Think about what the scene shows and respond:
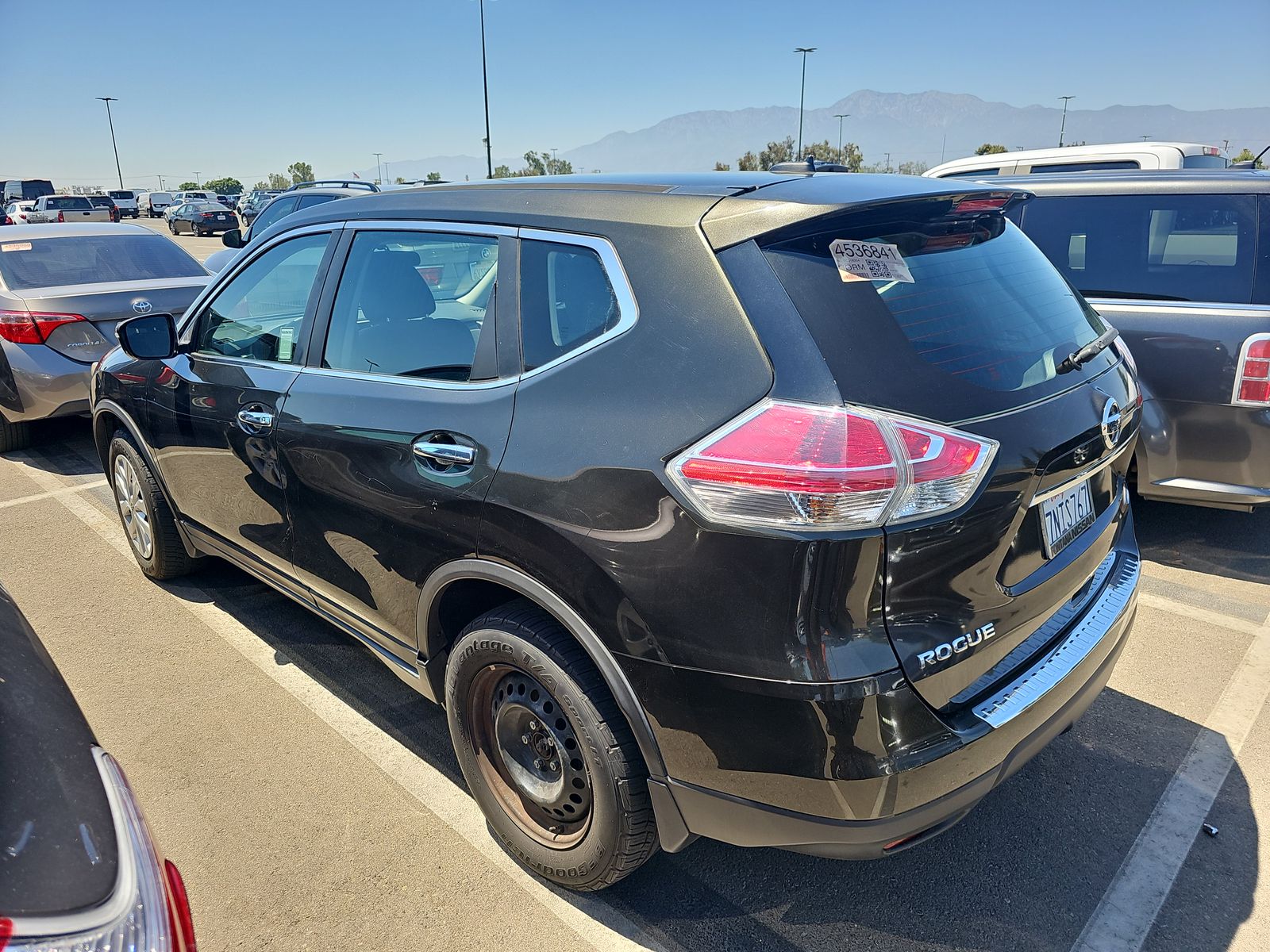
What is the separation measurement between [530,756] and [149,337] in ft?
7.92

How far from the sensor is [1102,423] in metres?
2.19

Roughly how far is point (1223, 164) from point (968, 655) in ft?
29.1

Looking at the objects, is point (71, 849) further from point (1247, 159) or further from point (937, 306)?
point (1247, 159)

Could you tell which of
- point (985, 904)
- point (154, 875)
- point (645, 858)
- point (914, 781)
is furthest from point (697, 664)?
point (985, 904)

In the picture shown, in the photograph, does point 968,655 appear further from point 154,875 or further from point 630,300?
point 154,875

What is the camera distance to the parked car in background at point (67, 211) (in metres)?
29.8

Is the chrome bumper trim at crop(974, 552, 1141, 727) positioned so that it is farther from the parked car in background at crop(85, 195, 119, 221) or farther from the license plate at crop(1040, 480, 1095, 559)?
the parked car in background at crop(85, 195, 119, 221)

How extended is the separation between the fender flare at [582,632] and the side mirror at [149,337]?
198 centimetres

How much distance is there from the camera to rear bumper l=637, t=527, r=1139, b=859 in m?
1.71

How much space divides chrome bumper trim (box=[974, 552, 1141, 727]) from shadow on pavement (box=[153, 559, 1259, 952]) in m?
0.68

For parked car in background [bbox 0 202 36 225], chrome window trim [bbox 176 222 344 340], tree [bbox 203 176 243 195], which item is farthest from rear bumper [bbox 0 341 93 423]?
tree [bbox 203 176 243 195]

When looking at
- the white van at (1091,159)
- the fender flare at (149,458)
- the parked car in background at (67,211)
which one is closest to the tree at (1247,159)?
the white van at (1091,159)

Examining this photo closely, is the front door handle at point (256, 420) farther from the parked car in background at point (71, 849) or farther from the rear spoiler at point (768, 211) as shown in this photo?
the rear spoiler at point (768, 211)

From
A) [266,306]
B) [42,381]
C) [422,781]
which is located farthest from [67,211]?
[422,781]
